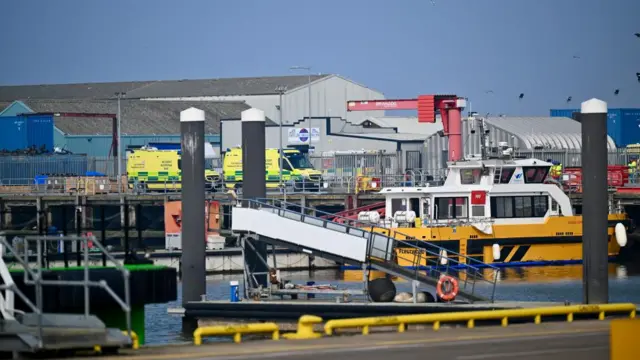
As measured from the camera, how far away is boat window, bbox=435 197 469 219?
4359 centimetres

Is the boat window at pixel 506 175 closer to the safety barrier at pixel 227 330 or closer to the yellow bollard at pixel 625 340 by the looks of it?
the safety barrier at pixel 227 330

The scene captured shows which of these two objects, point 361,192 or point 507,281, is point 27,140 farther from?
point 507,281

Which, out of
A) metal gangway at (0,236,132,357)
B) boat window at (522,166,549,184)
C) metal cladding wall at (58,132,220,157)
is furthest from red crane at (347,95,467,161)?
metal gangway at (0,236,132,357)

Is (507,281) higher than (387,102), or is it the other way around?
(387,102)

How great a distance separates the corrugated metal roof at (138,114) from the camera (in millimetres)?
89938

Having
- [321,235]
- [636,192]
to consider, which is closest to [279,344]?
[321,235]

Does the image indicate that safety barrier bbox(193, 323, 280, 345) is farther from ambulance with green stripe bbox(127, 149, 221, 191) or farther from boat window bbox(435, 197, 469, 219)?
ambulance with green stripe bbox(127, 149, 221, 191)

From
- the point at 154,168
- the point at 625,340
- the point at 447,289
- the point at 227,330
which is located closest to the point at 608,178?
the point at 154,168

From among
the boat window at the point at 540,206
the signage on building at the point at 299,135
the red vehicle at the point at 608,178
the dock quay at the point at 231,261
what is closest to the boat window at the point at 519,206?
the boat window at the point at 540,206

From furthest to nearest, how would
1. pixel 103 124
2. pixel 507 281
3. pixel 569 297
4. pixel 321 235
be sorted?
pixel 103 124 → pixel 507 281 → pixel 569 297 → pixel 321 235

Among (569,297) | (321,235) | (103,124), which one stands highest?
(103,124)

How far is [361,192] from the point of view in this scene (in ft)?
188

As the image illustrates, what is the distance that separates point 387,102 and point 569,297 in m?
40.3

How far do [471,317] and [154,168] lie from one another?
49.7m
